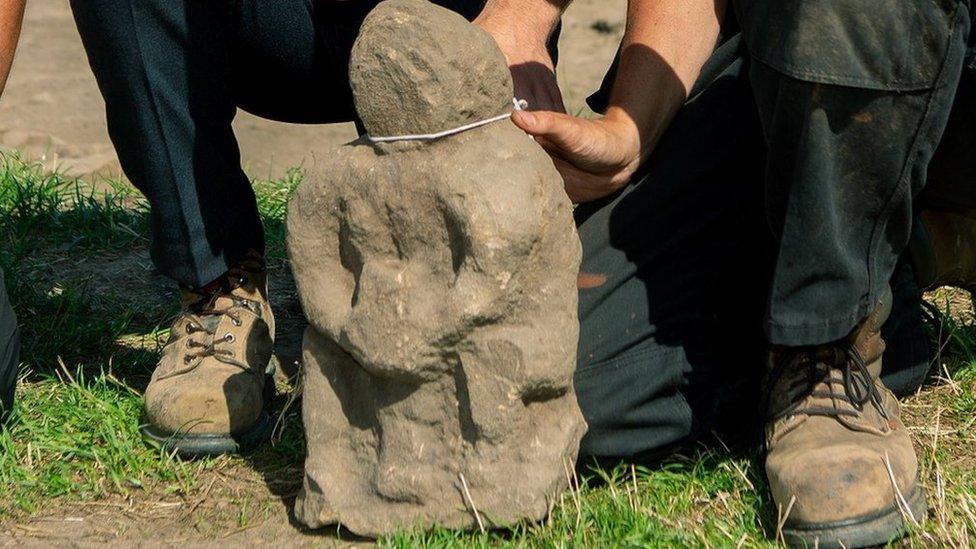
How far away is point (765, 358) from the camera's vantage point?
2.58 meters

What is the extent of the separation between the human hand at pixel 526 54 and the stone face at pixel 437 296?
1.39 ft

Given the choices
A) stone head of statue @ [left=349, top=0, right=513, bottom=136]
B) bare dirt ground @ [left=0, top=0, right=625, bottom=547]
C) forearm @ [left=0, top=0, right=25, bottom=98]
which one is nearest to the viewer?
stone head of statue @ [left=349, top=0, right=513, bottom=136]

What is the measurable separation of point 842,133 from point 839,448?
57 cm

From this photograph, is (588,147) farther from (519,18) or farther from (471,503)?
(471,503)

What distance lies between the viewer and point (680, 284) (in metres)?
2.62

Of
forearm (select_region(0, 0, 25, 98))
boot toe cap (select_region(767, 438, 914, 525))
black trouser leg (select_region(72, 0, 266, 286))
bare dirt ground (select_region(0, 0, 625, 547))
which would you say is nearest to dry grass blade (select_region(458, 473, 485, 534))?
bare dirt ground (select_region(0, 0, 625, 547))

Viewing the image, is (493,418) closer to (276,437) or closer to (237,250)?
(276,437)

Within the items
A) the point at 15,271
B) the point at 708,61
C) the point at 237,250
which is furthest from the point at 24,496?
the point at 708,61

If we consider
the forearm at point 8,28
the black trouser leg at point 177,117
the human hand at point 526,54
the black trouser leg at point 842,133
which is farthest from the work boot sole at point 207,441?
the black trouser leg at point 842,133

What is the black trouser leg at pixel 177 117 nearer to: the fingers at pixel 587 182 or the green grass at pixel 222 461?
the green grass at pixel 222 461

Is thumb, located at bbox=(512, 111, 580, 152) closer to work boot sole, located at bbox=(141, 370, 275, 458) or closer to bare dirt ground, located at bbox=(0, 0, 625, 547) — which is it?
bare dirt ground, located at bbox=(0, 0, 625, 547)

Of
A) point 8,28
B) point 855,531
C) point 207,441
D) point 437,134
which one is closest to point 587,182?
point 437,134

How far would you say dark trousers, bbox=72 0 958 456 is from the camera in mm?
2246

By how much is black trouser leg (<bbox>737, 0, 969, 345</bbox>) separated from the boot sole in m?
0.32
